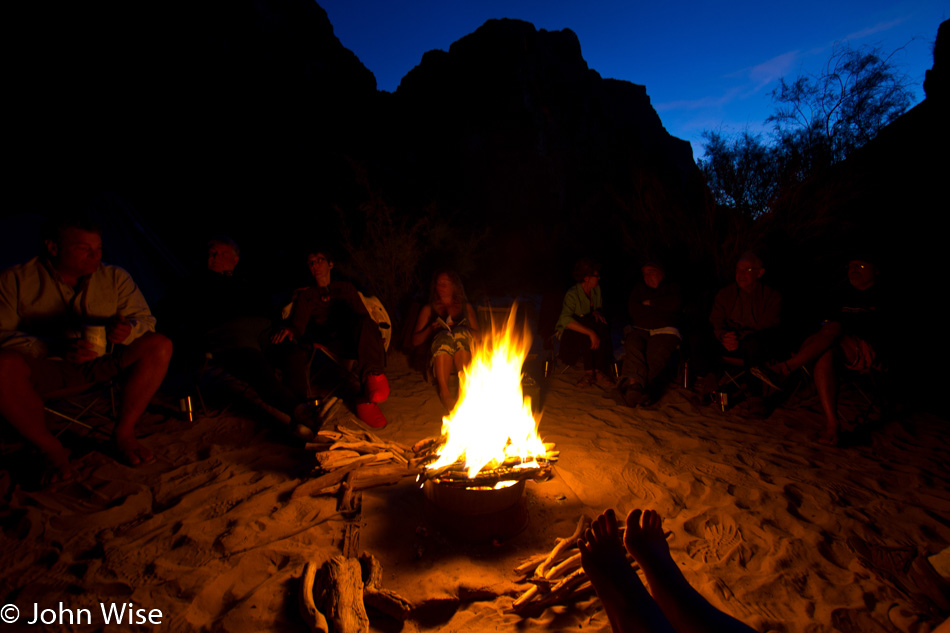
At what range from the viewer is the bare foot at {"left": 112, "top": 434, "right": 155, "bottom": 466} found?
115 inches

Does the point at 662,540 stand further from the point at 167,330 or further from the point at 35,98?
the point at 35,98

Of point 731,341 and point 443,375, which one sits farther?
point 443,375

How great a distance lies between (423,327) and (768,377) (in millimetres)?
3391

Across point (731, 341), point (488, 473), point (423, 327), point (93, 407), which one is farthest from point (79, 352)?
point (731, 341)

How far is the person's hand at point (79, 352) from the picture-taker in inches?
105

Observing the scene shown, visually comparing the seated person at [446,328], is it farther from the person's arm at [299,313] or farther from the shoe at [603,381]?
the shoe at [603,381]

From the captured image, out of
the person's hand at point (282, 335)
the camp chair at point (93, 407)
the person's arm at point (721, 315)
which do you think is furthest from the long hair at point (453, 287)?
the camp chair at point (93, 407)

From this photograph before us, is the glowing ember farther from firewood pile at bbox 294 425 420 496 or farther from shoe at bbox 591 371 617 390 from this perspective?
shoe at bbox 591 371 617 390

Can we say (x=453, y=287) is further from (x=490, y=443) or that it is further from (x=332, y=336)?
(x=490, y=443)

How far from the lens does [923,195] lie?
24.8 feet

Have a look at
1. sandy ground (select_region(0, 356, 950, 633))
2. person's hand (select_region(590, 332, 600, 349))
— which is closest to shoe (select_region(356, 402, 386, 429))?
sandy ground (select_region(0, 356, 950, 633))

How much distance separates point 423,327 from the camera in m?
4.43

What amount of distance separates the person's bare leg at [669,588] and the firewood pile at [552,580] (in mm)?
345

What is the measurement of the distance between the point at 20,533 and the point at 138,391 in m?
0.99
